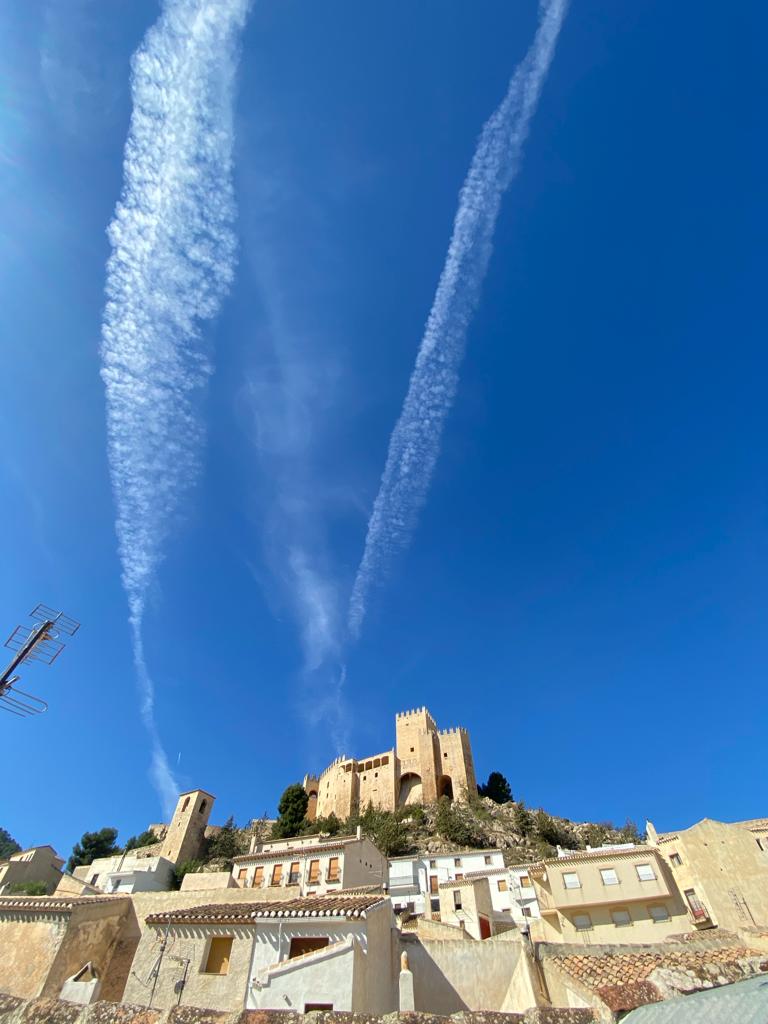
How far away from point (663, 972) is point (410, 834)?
206 ft

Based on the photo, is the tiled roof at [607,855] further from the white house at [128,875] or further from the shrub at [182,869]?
the shrub at [182,869]

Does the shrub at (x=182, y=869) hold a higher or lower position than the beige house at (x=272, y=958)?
higher

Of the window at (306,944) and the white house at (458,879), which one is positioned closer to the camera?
the window at (306,944)

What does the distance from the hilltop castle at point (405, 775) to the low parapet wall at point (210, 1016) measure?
74598 millimetres

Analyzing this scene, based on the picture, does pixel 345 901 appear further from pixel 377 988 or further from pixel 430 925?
pixel 430 925

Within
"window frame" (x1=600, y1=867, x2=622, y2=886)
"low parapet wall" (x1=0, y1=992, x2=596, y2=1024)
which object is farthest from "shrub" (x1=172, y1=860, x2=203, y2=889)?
"low parapet wall" (x1=0, y1=992, x2=596, y2=1024)

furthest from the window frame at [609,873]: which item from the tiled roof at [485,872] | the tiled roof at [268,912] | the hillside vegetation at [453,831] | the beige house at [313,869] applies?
the tiled roof at [268,912]

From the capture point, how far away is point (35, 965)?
1864 cm

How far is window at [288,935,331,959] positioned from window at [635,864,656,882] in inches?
957

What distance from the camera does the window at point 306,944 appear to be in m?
15.1

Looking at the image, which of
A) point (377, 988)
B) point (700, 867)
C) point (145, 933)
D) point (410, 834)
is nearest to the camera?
point (377, 988)

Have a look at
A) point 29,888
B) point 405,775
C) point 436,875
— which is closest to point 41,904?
point 436,875

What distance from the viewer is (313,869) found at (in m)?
28.4

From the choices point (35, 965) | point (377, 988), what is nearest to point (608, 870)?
point (377, 988)
